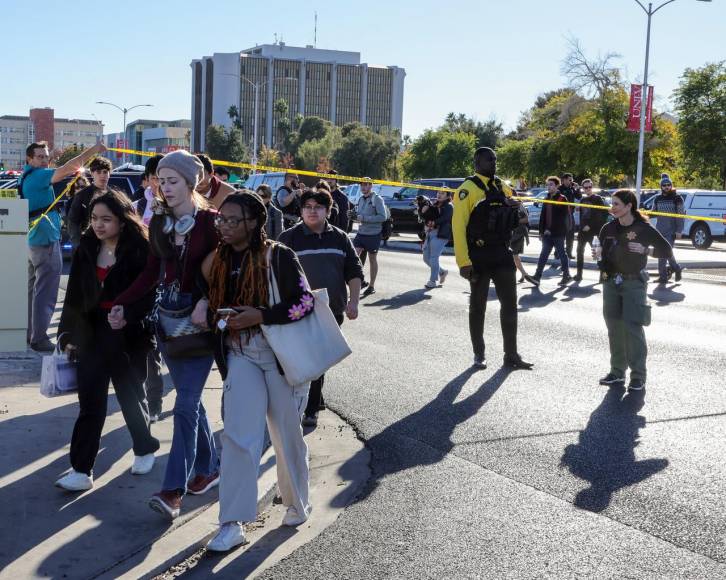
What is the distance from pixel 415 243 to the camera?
3031cm

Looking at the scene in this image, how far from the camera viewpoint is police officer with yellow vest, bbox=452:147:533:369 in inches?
356

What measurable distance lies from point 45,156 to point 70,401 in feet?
10.1

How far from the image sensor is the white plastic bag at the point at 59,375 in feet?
17.9

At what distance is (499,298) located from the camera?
9.29 meters

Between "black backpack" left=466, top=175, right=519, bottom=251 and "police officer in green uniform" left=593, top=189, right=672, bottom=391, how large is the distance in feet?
2.76

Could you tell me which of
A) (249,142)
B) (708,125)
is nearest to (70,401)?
(708,125)

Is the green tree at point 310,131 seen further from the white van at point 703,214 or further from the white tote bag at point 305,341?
the white tote bag at point 305,341

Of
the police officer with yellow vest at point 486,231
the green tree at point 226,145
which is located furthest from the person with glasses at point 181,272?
the green tree at point 226,145

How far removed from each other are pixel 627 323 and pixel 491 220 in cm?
149

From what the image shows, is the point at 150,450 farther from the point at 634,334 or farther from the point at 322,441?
the point at 634,334

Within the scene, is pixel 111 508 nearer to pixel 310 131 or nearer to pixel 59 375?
pixel 59 375

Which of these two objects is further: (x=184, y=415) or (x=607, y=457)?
(x=607, y=457)

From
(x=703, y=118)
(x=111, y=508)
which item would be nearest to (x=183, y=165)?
(x=111, y=508)

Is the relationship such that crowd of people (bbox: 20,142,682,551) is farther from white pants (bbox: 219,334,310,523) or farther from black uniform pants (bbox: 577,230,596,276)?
black uniform pants (bbox: 577,230,596,276)
